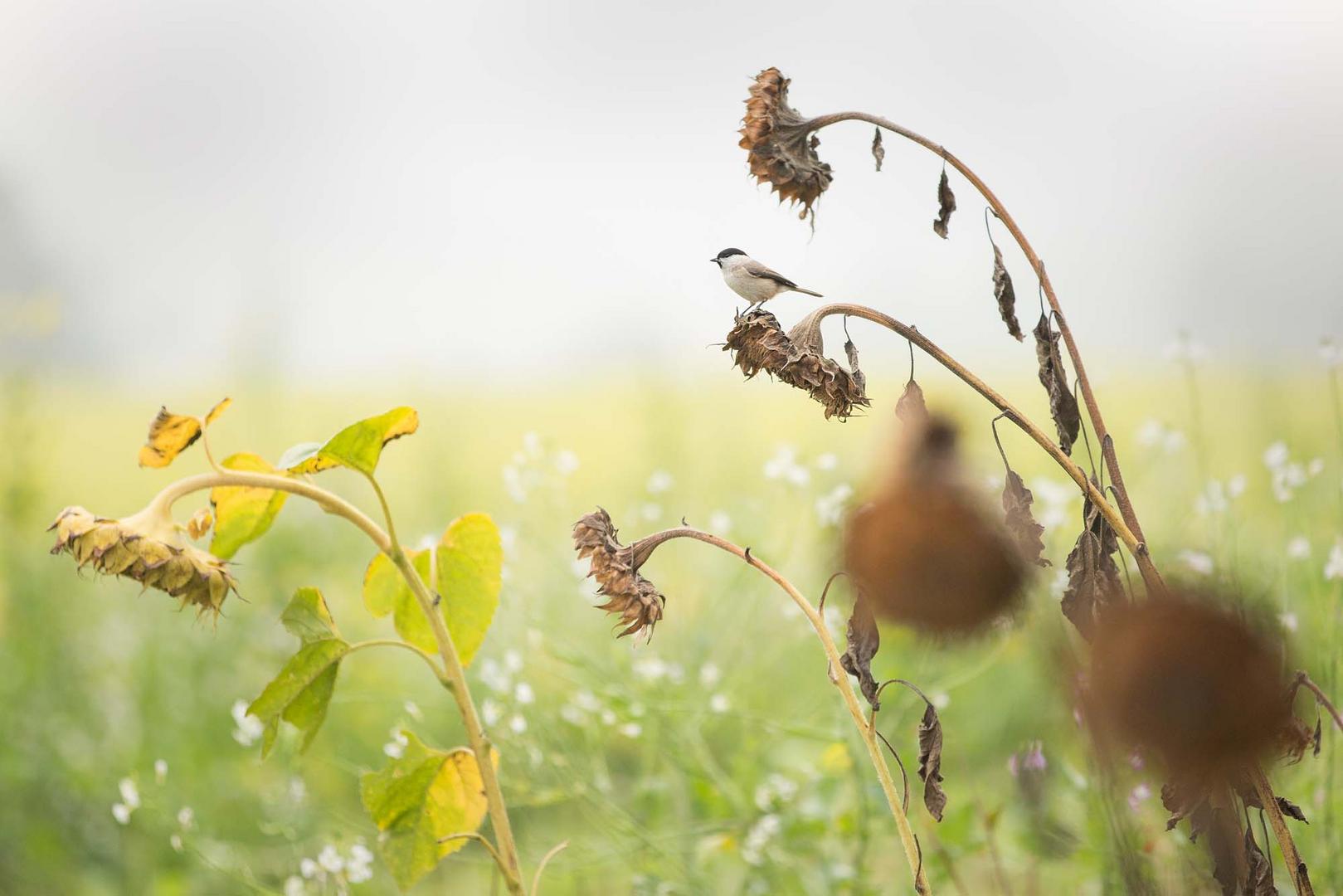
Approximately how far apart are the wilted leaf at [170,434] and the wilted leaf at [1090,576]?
359mm

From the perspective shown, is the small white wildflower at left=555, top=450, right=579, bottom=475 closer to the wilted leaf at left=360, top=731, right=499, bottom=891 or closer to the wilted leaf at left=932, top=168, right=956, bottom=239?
the wilted leaf at left=360, top=731, right=499, bottom=891

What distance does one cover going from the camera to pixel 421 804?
56 cm

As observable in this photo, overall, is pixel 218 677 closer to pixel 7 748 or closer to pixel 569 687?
pixel 7 748

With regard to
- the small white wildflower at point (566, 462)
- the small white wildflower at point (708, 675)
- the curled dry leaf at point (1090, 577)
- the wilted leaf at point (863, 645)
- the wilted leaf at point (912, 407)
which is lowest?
the small white wildflower at point (708, 675)

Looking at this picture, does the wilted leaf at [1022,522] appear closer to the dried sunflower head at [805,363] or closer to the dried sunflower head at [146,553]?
the dried sunflower head at [805,363]

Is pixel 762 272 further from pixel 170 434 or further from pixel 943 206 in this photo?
pixel 170 434

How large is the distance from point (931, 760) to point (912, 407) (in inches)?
5.6

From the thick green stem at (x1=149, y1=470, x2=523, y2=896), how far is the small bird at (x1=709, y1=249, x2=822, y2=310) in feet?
0.85

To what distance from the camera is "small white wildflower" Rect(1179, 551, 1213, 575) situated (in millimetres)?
833

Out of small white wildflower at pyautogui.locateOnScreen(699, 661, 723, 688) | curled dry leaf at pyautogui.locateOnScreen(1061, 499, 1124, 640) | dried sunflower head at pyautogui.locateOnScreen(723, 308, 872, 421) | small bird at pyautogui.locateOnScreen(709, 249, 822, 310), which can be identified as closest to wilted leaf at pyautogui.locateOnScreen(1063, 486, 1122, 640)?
curled dry leaf at pyautogui.locateOnScreen(1061, 499, 1124, 640)

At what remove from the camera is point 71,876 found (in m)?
1.52

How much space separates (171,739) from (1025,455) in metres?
1.53

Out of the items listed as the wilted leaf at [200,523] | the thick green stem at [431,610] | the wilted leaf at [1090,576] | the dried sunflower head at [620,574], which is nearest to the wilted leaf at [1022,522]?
the wilted leaf at [1090,576]

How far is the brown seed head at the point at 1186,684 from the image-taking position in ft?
1.13
